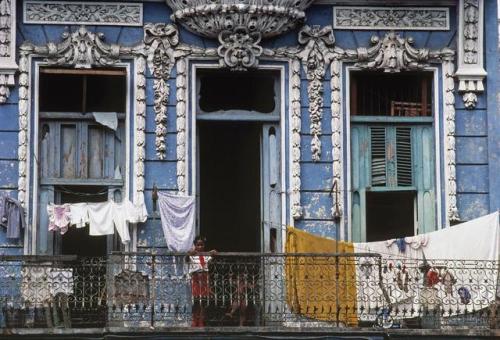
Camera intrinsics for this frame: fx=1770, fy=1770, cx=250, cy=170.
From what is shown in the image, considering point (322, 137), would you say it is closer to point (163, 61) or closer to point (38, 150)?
point (163, 61)

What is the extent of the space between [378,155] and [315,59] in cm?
165

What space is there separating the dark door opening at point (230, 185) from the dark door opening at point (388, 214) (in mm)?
1610

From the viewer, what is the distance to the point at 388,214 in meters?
25.5

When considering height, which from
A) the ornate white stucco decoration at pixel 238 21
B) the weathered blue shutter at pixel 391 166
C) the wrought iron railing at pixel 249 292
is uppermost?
the ornate white stucco decoration at pixel 238 21

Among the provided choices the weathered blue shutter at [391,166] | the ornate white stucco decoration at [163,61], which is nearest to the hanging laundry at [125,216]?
the ornate white stucco decoration at [163,61]

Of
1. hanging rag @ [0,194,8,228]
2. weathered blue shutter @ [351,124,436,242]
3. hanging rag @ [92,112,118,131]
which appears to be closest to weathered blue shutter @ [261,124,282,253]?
weathered blue shutter @ [351,124,436,242]

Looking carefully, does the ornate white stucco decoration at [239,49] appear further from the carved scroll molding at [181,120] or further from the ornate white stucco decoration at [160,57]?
the ornate white stucco decoration at [160,57]

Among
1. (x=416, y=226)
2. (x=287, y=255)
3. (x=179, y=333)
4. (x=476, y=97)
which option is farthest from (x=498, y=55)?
(x=179, y=333)

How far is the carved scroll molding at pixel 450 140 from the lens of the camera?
25047mm

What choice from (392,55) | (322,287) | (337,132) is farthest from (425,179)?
(322,287)

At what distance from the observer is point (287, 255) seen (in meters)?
24.0

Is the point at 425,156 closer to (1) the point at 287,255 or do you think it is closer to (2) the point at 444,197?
(2) the point at 444,197

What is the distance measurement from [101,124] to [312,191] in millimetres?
3134

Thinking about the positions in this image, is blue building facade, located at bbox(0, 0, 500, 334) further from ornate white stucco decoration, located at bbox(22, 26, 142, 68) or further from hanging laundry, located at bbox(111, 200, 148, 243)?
hanging laundry, located at bbox(111, 200, 148, 243)
